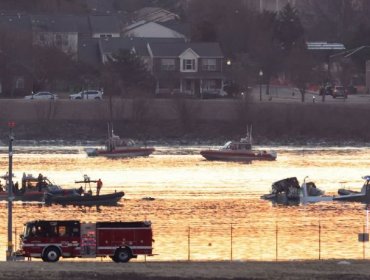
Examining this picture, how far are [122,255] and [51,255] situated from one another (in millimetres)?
1896

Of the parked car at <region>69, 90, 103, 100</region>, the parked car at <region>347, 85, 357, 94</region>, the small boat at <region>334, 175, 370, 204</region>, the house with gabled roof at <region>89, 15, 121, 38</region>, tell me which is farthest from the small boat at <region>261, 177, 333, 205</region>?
the house with gabled roof at <region>89, 15, 121, 38</region>

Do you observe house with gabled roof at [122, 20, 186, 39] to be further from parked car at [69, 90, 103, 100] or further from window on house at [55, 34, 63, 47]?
parked car at [69, 90, 103, 100]

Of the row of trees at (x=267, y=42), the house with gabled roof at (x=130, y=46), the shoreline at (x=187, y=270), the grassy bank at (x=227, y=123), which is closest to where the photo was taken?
the shoreline at (x=187, y=270)

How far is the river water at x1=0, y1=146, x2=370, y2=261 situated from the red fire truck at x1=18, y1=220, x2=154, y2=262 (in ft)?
7.61

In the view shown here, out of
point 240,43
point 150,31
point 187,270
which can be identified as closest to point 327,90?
point 240,43

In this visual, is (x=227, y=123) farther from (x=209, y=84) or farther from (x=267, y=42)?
(x=267, y=42)

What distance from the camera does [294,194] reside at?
216 feet

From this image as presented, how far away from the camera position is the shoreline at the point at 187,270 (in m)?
41.7

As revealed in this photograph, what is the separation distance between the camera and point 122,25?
13575 centimetres

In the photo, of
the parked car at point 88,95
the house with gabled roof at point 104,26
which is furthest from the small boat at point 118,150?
the house with gabled roof at point 104,26

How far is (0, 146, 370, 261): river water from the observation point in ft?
165

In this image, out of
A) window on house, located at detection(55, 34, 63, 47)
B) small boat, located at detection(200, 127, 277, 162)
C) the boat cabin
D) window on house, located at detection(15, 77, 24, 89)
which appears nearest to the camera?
small boat, located at detection(200, 127, 277, 162)

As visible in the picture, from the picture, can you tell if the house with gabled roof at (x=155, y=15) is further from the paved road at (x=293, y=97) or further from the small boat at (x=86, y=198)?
the small boat at (x=86, y=198)

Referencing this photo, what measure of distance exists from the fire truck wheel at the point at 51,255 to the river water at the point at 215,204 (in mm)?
3571
